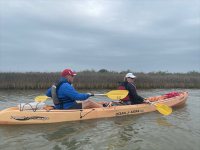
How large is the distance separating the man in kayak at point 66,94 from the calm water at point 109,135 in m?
0.67

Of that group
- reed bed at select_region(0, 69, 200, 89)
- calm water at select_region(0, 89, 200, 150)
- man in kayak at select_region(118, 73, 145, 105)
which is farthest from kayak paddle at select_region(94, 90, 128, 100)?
reed bed at select_region(0, 69, 200, 89)

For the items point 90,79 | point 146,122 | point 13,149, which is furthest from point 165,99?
point 90,79

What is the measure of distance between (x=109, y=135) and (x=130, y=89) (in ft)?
10.4

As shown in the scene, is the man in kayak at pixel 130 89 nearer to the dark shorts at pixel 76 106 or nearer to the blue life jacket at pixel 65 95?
the dark shorts at pixel 76 106

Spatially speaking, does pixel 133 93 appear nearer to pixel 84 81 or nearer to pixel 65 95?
pixel 65 95

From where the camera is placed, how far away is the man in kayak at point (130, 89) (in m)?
10.8

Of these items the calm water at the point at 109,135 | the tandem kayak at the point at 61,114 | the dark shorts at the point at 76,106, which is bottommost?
the calm water at the point at 109,135

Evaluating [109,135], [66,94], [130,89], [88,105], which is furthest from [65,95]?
[130,89]

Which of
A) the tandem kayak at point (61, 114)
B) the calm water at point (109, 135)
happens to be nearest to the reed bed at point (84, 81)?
the tandem kayak at point (61, 114)

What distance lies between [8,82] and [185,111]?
40.7ft

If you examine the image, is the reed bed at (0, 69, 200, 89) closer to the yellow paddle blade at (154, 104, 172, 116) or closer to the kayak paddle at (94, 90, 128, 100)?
the yellow paddle blade at (154, 104, 172, 116)

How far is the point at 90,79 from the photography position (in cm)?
2191

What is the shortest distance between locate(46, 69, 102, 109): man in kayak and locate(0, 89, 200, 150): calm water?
0.67 meters

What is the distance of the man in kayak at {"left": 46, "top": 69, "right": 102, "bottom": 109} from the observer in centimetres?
890
